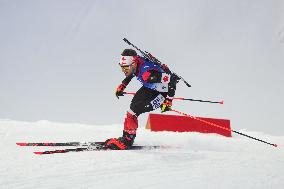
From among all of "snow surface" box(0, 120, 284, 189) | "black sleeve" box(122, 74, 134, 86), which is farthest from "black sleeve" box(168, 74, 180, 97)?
"snow surface" box(0, 120, 284, 189)

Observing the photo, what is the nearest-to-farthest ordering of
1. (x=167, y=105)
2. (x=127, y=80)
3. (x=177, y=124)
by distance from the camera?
(x=127, y=80) → (x=167, y=105) → (x=177, y=124)

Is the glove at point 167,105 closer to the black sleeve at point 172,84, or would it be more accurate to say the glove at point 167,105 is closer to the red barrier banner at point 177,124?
the black sleeve at point 172,84

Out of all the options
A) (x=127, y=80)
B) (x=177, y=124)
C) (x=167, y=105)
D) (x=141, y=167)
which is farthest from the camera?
(x=177, y=124)

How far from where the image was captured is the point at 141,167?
16.0 ft

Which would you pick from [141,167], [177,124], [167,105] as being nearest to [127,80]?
[167,105]

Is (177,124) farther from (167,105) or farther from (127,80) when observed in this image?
(127,80)

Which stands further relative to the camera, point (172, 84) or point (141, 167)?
point (172, 84)

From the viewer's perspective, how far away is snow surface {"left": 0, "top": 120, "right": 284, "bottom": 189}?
420 cm

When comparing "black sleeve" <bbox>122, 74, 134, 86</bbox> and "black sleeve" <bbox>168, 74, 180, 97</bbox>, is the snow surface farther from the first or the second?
"black sleeve" <bbox>122, 74, 134, 86</bbox>

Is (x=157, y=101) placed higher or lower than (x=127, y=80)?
lower

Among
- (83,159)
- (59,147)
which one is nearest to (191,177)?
(83,159)

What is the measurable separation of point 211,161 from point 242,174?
2.26ft

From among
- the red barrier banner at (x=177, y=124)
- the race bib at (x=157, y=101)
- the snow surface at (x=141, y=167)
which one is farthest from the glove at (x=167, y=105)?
the red barrier banner at (x=177, y=124)

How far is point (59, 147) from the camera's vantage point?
6.07 meters
